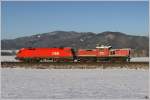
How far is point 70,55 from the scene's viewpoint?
4534 centimetres

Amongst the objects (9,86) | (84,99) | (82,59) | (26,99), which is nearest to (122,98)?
(84,99)

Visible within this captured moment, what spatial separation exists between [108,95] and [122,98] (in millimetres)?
810

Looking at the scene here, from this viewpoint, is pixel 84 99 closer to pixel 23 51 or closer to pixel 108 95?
pixel 108 95

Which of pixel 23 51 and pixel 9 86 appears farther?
pixel 23 51

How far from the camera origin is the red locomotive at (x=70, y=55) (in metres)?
44.8

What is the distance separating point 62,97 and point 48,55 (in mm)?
31688

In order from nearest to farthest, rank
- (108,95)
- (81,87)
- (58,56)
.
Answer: (108,95) → (81,87) → (58,56)

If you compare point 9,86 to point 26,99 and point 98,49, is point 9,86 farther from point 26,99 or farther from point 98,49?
point 98,49

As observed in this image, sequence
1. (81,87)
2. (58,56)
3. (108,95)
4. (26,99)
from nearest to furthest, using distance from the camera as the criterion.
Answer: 1. (26,99)
2. (108,95)
3. (81,87)
4. (58,56)

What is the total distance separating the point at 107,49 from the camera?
47.0 meters

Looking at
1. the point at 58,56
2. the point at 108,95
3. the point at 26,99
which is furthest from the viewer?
the point at 58,56

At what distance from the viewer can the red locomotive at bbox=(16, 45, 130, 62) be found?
44.8 m

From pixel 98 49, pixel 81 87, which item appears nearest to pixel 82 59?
pixel 98 49

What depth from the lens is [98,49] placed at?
47.2m
